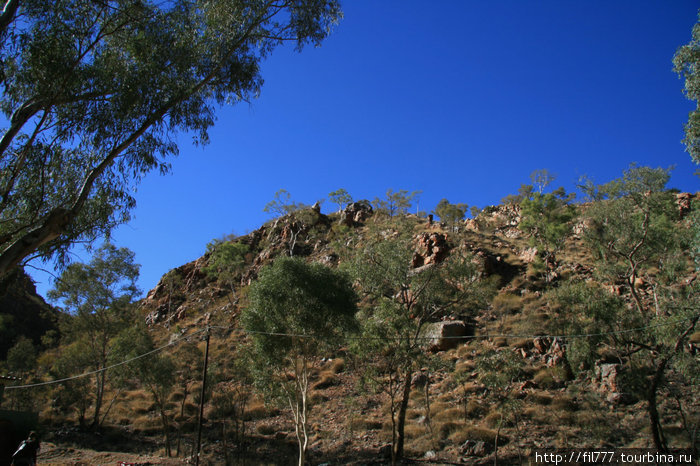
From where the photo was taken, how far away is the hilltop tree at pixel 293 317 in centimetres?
1527

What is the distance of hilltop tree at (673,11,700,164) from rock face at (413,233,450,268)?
24.4m

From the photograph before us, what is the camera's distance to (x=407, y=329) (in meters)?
16.4

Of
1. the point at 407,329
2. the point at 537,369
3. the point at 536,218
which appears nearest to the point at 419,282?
the point at 407,329

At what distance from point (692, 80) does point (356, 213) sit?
1875 inches

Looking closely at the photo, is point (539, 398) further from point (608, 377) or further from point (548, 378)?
point (608, 377)

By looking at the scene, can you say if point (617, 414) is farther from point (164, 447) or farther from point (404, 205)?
point (404, 205)

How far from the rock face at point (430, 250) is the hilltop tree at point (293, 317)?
2066 centimetres

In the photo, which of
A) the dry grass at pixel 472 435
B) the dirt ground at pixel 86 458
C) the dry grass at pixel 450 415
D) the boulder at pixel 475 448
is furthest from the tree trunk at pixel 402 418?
the dirt ground at pixel 86 458

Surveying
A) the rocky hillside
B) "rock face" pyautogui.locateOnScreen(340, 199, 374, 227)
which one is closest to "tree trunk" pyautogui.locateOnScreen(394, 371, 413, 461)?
the rocky hillside

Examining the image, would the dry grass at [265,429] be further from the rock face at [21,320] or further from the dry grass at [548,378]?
the rock face at [21,320]

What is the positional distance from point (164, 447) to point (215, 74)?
756 inches

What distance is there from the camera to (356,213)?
57844 millimetres

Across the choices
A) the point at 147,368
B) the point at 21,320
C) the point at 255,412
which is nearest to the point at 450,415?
the point at 255,412

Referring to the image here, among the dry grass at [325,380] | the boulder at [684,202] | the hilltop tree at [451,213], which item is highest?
the hilltop tree at [451,213]
